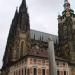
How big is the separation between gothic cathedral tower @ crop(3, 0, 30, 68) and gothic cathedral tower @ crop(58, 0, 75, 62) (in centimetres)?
1139

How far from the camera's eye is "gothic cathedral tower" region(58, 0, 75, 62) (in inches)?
2510

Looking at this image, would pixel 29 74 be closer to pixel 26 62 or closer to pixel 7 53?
pixel 26 62

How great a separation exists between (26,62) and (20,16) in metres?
Result: 21.5

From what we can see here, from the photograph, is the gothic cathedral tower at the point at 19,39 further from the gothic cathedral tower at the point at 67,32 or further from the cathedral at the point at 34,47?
the gothic cathedral tower at the point at 67,32

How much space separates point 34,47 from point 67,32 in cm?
1213

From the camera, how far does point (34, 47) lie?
61.8 meters

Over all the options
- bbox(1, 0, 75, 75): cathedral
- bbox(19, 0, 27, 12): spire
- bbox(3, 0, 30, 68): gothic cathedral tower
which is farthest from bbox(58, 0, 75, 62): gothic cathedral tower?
bbox(19, 0, 27, 12): spire

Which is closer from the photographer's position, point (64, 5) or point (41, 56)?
point (41, 56)

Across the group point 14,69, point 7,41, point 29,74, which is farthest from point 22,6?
point 29,74

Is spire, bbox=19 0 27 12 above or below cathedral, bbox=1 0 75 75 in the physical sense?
above

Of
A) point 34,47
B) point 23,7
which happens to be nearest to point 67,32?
point 34,47

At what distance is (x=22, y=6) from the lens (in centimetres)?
6519

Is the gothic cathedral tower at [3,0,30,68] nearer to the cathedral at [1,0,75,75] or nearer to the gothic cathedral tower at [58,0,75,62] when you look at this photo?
the cathedral at [1,0,75,75]

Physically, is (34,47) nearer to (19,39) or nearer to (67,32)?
(19,39)
